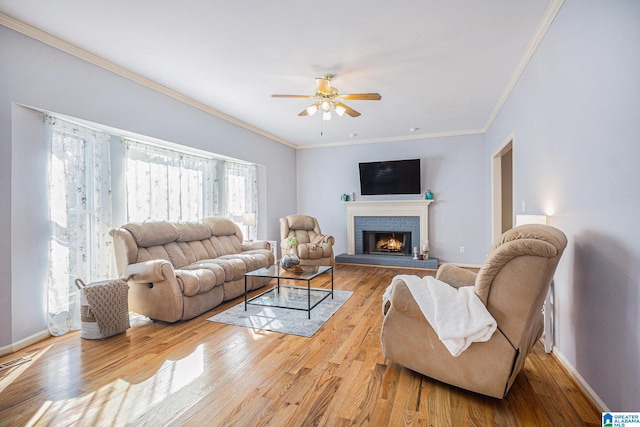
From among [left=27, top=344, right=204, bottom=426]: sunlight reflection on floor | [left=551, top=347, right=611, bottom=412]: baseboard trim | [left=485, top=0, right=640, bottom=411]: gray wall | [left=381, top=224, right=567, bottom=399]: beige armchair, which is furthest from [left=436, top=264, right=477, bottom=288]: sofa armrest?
[left=27, top=344, right=204, bottom=426]: sunlight reflection on floor

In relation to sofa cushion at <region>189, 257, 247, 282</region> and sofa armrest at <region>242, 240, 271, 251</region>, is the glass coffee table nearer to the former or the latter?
sofa cushion at <region>189, 257, 247, 282</region>

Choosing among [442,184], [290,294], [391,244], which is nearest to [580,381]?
[290,294]

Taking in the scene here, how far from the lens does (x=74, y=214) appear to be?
9.84 feet

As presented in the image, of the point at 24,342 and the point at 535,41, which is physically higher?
the point at 535,41

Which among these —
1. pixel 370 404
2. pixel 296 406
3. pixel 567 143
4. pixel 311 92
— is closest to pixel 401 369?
pixel 370 404

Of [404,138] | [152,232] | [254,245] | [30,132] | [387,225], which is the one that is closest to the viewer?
[30,132]

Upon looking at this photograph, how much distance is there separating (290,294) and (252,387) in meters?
2.00

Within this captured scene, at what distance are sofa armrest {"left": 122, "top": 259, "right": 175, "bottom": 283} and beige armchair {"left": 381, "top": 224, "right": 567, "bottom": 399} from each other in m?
2.29

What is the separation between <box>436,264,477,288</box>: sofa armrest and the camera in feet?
7.98

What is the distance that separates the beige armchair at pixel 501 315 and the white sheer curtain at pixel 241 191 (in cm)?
383

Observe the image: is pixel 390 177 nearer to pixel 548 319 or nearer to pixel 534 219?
pixel 534 219

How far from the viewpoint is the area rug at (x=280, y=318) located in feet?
9.56

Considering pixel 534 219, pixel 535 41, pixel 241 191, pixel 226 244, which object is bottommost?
pixel 226 244

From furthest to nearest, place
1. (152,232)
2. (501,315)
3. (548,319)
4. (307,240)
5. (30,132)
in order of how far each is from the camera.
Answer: (307,240) → (152,232) → (30,132) → (548,319) → (501,315)
